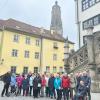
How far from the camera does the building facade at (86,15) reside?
88.6 ft

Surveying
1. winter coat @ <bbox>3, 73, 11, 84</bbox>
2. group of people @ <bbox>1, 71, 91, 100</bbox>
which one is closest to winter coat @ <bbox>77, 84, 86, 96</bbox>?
group of people @ <bbox>1, 71, 91, 100</bbox>

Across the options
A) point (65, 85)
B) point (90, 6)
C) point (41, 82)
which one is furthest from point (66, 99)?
point (90, 6)

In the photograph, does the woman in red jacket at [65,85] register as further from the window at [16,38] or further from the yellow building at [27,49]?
the window at [16,38]

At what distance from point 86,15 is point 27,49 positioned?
22.2 metres

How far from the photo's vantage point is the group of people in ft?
45.2

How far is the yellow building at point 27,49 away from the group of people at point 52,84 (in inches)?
1065

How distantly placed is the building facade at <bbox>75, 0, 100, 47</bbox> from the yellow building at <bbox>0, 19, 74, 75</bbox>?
1859cm

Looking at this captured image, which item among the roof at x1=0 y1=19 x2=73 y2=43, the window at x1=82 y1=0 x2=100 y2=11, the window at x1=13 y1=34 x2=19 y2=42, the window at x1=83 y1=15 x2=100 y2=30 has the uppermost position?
the roof at x1=0 y1=19 x2=73 y2=43

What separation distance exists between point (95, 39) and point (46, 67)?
1317 inches

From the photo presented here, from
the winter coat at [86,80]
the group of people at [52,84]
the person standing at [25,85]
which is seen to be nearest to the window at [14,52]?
the group of people at [52,84]

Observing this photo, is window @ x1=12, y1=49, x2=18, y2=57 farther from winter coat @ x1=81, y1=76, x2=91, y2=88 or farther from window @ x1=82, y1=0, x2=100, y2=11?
winter coat @ x1=81, y1=76, x2=91, y2=88

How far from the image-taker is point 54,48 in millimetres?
54031

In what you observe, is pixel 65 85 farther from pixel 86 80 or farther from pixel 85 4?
pixel 85 4

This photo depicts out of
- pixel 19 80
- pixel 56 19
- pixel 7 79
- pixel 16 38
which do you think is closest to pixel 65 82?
pixel 7 79
